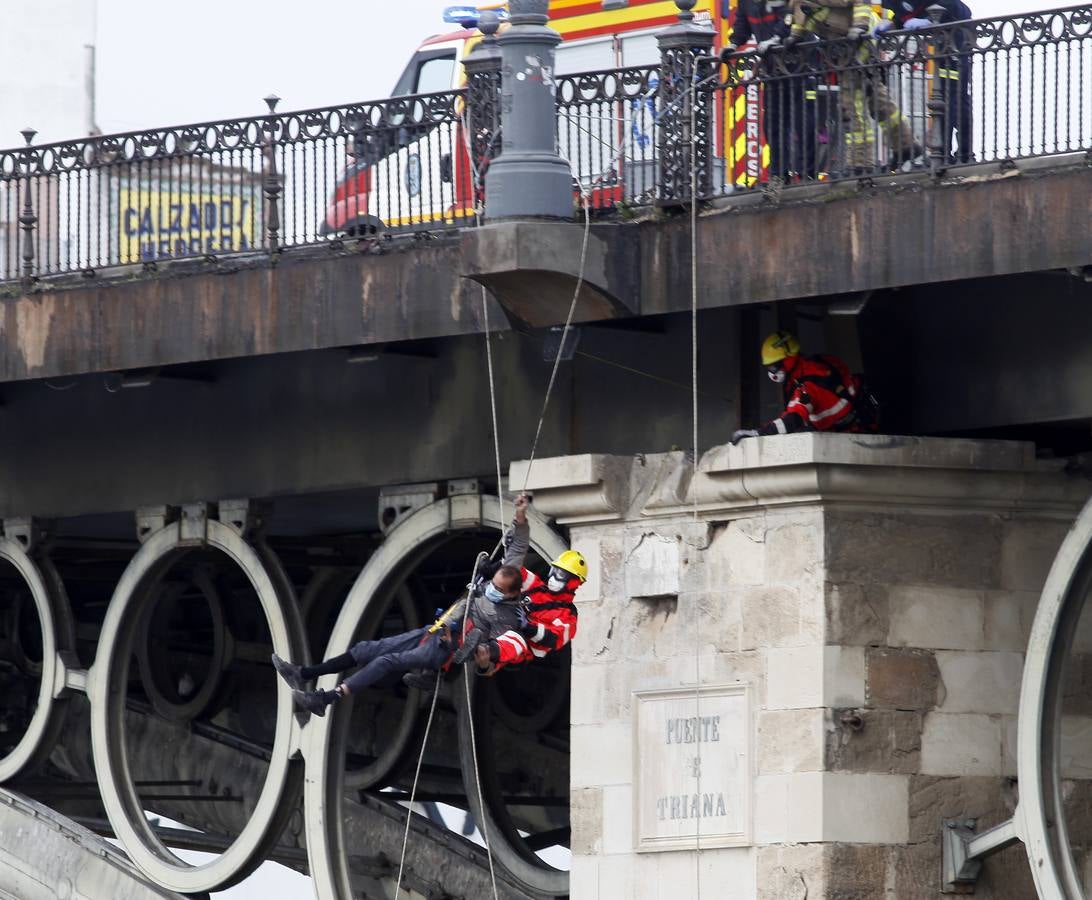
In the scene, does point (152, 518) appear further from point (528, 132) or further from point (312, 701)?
point (528, 132)

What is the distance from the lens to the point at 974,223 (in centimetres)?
2161

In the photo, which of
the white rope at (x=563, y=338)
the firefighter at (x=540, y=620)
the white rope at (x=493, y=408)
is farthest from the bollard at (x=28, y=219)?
the firefighter at (x=540, y=620)

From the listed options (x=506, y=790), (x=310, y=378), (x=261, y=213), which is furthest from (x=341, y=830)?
(x=506, y=790)

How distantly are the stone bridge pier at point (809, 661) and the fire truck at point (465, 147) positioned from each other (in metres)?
2.38

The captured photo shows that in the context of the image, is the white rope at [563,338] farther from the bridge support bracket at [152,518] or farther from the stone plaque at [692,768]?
the bridge support bracket at [152,518]

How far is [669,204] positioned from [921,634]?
12.0ft

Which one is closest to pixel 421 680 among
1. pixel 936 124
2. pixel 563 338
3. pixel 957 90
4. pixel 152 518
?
pixel 563 338

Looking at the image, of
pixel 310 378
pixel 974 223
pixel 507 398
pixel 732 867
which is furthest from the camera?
pixel 310 378

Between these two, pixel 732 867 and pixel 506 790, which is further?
pixel 506 790

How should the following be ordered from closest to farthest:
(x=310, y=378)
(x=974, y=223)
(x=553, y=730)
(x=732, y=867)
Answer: (x=974, y=223) < (x=732, y=867) < (x=310, y=378) < (x=553, y=730)

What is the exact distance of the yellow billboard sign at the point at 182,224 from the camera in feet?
88.2

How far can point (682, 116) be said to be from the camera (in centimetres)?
2358

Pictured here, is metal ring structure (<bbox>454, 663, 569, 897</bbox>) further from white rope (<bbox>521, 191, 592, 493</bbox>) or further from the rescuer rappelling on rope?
the rescuer rappelling on rope

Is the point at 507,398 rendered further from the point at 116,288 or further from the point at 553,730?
the point at 553,730
